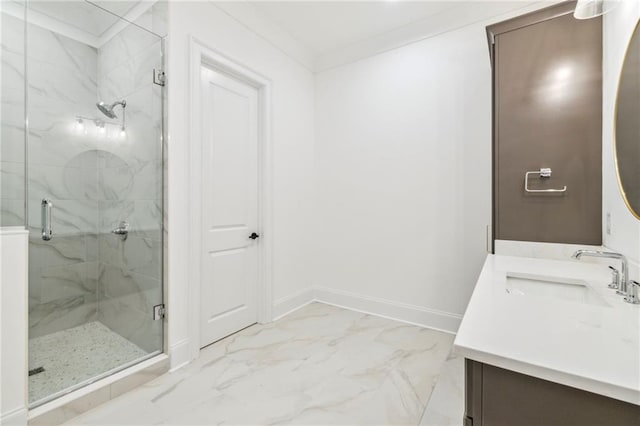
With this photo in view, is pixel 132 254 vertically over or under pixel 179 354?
over

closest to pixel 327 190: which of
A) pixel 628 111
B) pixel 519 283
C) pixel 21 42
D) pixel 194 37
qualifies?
pixel 194 37

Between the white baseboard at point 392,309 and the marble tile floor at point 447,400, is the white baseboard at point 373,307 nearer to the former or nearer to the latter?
the white baseboard at point 392,309

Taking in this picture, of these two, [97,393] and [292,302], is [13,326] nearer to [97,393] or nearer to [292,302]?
[97,393]

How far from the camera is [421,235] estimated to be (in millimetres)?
2738

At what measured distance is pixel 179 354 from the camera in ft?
6.60

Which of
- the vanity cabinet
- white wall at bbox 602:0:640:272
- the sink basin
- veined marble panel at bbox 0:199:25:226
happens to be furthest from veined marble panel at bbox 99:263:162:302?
white wall at bbox 602:0:640:272

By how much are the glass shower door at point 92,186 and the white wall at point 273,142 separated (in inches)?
4.5

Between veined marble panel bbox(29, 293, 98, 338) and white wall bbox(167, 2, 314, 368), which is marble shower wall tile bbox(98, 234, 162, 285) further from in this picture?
veined marble panel bbox(29, 293, 98, 338)

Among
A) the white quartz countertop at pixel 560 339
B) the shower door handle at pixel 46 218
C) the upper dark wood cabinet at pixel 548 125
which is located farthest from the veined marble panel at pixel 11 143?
the upper dark wood cabinet at pixel 548 125

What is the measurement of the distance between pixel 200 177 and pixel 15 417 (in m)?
1.56

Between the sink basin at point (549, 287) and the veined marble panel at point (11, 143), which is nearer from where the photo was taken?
the sink basin at point (549, 287)

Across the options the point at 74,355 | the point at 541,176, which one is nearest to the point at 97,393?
the point at 74,355

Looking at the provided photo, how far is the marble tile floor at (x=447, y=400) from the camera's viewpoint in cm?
154

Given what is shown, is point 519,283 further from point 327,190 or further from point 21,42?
point 21,42
